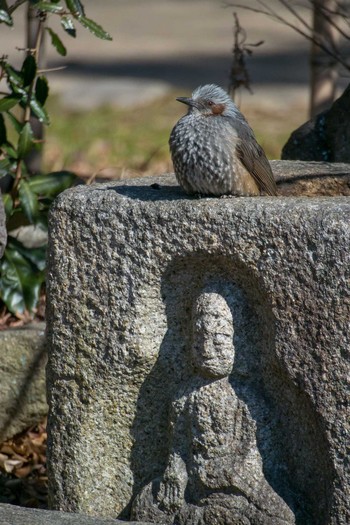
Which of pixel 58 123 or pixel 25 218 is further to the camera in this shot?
pixel 58 123

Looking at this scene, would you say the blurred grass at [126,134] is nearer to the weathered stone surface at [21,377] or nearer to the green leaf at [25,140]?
the green leaf at [25,140]

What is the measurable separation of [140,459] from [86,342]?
1.55 feet

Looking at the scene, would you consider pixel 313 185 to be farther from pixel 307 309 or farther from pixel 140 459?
pixel 140 459

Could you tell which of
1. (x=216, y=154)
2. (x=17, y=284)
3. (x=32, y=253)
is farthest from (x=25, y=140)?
(x=216, y=154)

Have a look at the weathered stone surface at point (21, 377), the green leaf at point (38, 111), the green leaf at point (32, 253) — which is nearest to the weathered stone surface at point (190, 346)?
the weathered stone surface at point (21, 377)

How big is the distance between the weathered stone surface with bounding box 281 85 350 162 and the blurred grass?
247 cm

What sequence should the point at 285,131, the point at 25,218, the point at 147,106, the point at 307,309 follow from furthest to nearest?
the point at 147,106 → the point at 285,131 → the point at 25,218 → the point at 307,309

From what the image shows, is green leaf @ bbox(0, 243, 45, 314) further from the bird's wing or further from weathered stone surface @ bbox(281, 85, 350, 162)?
the bird's wing

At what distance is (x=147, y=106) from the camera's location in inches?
447

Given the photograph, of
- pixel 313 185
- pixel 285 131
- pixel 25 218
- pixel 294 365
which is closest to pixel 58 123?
pixel 285 131

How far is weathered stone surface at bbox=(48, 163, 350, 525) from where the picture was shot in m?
3.16

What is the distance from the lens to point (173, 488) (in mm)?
3447

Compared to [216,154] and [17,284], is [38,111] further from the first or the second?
[216,154]

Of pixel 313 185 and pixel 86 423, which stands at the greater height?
pixel 313 185
